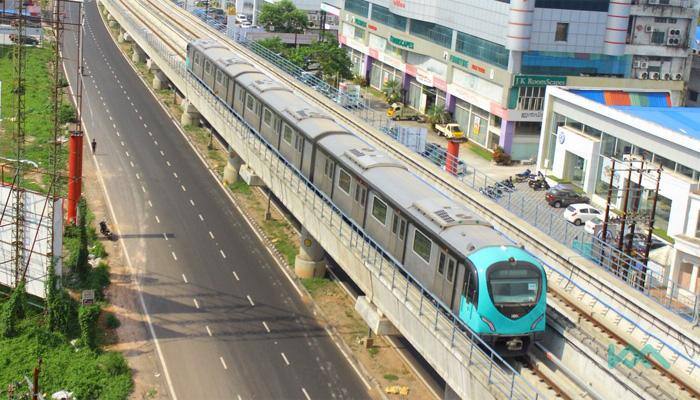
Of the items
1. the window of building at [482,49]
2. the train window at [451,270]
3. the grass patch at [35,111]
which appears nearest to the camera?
the train window at [451,270]

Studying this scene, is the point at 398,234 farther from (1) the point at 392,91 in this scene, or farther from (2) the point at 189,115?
(1) the point at 392,91

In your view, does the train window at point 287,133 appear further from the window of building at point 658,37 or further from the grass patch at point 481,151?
the window of building at point 658,37

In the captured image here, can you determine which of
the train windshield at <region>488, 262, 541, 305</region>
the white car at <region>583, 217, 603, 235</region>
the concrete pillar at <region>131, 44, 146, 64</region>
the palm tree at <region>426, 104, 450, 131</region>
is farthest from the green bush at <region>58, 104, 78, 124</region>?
the train windshield at <region>488, 262, 541, 305</region>

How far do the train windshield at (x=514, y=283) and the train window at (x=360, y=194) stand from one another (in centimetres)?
982

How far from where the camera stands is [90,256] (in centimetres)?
4775

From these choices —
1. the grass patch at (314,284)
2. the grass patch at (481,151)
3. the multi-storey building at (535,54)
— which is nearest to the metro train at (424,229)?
the grass patch at (314,284)

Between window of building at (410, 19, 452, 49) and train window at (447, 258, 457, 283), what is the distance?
52.9 metres

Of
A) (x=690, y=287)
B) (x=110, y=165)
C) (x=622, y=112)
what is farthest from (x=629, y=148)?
(x=110, y=165)

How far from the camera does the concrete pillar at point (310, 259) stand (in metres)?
46.0

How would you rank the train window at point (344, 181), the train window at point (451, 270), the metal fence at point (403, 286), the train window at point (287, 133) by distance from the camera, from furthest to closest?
the train window at point (287, 133), the train window at point (344, 181), the train window at point (451, 270), the metal fence at point (403, 286)

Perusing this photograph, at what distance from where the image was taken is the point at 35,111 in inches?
3059

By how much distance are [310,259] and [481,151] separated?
32854mm

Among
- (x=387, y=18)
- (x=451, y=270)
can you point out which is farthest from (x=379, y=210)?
(x=387, y=18)

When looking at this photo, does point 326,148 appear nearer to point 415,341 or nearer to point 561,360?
point 415,341
